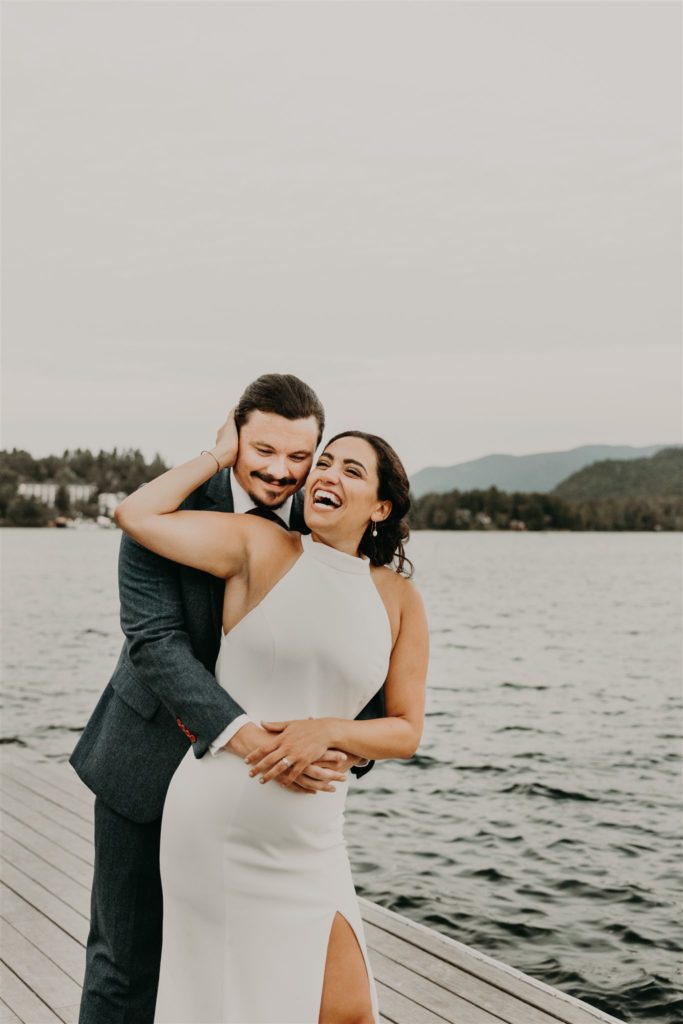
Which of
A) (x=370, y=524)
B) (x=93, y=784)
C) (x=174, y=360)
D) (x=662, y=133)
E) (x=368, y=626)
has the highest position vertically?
(x=662, y=133)

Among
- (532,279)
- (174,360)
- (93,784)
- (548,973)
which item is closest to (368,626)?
(93,784)

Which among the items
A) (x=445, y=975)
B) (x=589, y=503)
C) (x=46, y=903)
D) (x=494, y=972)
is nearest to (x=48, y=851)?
(x=46, y=903)

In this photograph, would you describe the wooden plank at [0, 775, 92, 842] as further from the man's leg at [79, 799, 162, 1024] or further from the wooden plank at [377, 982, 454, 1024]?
the man's leg at [79, 799, 162, 1024]

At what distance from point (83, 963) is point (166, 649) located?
2055mm

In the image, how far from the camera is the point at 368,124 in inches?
2034

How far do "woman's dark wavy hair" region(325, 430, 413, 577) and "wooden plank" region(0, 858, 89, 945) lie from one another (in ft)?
7.60

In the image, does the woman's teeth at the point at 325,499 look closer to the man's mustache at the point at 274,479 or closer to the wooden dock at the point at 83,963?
the man's mustache at the point at 274,479

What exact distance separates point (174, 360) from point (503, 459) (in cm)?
4627

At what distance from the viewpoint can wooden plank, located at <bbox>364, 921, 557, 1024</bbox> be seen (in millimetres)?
3238

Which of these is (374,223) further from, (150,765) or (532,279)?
(150,765)

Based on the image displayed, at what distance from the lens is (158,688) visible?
80.8 inches

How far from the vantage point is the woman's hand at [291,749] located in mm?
1910

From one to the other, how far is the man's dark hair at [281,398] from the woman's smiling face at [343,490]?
90mm

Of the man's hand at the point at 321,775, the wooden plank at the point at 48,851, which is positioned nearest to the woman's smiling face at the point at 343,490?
the man's hand at the point at 321,775
